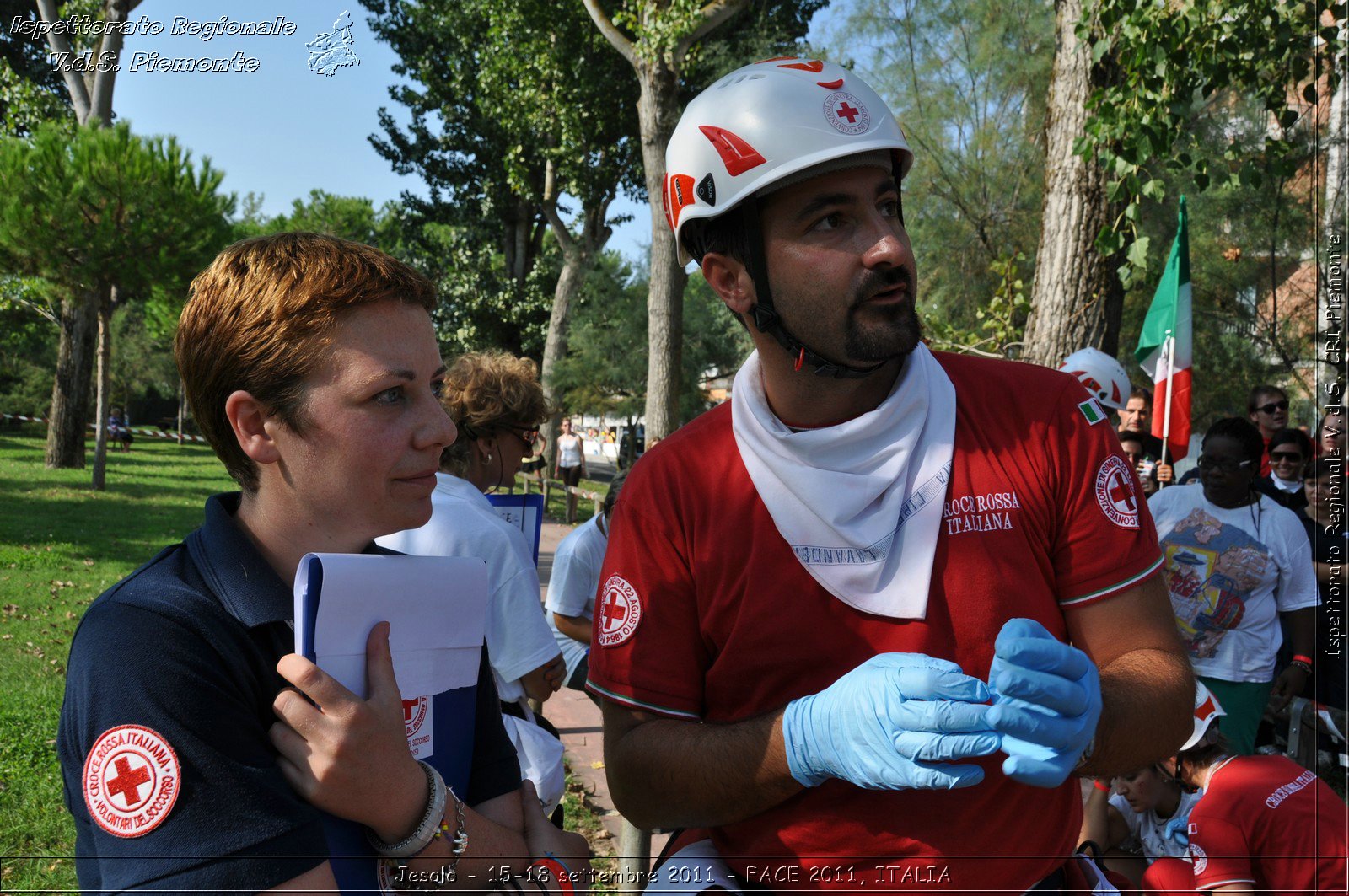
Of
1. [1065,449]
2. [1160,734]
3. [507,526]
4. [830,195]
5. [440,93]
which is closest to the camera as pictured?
[1160,734]

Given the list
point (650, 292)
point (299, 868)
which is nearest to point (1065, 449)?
point (299, 868)

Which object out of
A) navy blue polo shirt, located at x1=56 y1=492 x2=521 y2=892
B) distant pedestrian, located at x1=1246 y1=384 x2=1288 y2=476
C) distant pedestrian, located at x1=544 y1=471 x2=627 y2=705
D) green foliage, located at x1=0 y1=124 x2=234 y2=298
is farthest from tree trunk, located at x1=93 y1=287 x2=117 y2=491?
navy blue polo shirt, located at x1=56 y1=492 x2=521 y2=892

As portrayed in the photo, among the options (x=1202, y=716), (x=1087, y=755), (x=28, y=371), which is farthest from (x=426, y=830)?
(x=28, y=371)

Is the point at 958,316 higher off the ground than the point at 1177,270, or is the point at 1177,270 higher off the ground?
the point at 958,316

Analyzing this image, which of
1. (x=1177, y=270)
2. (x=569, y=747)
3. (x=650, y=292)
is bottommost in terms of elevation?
(x=569, y=747)

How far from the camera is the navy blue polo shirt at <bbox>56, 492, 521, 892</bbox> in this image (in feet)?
4.30

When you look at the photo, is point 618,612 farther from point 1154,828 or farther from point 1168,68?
point 1168,68

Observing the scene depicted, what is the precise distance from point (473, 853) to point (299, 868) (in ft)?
1.19

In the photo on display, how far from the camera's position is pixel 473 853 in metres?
1.67

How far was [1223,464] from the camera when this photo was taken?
5.25 metres

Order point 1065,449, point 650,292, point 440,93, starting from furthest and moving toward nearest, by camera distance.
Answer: point 440,93 < point 650,292 < point 1065,449

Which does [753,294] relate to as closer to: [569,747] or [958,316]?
[569,747]

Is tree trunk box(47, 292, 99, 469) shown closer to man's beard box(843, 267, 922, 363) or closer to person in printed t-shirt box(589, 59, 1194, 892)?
person in printed t-shirt box(589, 59, 1194, 892)

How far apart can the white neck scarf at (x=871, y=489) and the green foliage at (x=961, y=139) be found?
48.8ft
